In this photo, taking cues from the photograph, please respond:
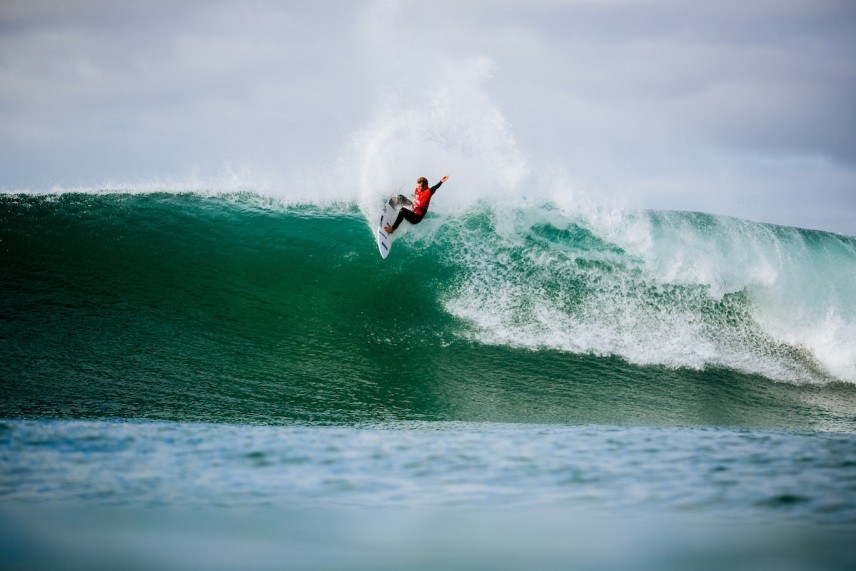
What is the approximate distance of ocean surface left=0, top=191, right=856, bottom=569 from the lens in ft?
8.43

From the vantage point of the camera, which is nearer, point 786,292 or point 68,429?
point 68,429

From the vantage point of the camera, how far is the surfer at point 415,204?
9.12 m

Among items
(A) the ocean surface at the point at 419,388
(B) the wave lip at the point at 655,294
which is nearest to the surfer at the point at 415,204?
(A) the ocean surface at the point at 419,388

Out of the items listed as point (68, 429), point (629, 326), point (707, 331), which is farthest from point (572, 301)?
point (68, 429)

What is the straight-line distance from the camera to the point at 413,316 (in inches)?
349

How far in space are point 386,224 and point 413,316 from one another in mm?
1616

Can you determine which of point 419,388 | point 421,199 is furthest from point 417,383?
point 421,199

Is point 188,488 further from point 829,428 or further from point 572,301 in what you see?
point 572,301

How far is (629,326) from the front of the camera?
919cm

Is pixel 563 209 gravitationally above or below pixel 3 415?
above

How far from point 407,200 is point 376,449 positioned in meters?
5.76

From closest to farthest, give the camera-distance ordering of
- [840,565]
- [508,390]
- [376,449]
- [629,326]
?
[840,565], [376,449], [508,390], [629,326]

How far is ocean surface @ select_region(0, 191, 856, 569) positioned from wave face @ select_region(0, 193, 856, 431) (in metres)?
0.05

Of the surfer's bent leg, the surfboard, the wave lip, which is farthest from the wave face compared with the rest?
the surfer's bent leg
